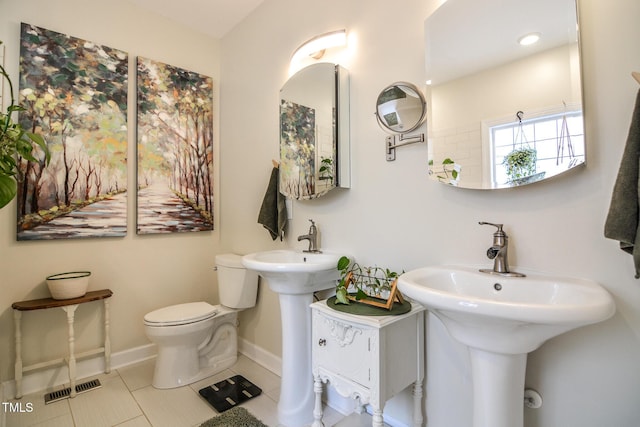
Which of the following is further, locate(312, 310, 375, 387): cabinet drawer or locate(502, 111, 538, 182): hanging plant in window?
locate(312, 310, 375, 387): cabinet drawer

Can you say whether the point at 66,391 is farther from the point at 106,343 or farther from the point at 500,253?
the point at 500,253

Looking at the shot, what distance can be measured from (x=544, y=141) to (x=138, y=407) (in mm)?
2438

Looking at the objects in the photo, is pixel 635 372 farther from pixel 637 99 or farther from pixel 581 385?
pixel 637 99

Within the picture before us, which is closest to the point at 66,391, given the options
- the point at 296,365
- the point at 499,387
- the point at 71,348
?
the point at 71,348

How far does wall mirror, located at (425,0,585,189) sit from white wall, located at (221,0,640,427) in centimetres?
6

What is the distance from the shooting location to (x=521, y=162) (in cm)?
116

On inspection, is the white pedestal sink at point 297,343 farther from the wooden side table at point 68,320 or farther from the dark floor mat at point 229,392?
the wooden side table at point 68,320

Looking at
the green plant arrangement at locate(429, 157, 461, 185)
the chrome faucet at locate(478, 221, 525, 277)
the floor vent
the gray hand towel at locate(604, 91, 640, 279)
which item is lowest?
the floor vent

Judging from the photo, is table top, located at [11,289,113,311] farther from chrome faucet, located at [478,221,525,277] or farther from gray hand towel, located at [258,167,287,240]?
chrome faucet, located at [478,221,525,277]

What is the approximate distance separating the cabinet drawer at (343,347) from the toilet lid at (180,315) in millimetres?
1002

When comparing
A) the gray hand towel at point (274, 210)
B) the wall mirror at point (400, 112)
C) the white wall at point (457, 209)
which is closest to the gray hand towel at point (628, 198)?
the white wall at point (457, 209)

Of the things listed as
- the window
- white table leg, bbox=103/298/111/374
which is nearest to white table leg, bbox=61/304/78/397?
white table leg, bbox=103/298/111/374

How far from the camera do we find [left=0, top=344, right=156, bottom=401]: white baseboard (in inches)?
76.1

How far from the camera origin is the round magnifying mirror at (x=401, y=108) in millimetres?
1472
